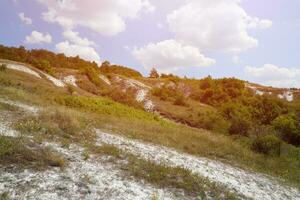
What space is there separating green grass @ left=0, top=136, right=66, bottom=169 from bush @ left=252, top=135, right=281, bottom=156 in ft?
67.7

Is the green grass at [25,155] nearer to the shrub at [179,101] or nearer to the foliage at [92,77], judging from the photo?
the shrub at [179,101]

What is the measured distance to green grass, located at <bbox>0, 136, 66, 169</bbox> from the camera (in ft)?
40.9

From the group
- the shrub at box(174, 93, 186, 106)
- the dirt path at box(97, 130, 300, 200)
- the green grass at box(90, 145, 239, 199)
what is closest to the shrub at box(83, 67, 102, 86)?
the shrub at box(174, 93, 186, 106)

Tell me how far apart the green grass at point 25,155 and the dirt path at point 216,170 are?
5.28 metres

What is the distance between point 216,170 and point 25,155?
37.0ft

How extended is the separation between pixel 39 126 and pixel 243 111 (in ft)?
124

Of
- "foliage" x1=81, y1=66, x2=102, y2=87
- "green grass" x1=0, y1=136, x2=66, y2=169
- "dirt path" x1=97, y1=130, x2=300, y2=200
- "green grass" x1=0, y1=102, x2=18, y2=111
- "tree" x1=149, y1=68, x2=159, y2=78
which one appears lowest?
"dirt path" x1=97, y1=130, x2=300, y2=200

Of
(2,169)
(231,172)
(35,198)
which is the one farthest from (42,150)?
(231,172)

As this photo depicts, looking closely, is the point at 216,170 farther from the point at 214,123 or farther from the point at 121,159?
the point at 214,123

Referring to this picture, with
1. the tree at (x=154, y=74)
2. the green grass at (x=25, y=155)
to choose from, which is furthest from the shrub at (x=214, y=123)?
the tree at (x=154, y=74)

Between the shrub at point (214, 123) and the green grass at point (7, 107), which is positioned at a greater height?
the green grass at point (7, 107)

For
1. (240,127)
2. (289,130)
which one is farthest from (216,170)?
(289,130)

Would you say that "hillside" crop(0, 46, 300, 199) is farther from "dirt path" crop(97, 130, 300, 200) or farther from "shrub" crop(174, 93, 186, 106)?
"shrub" crop(174, 93, 186, 106)

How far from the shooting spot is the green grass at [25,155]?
12.5 metres
